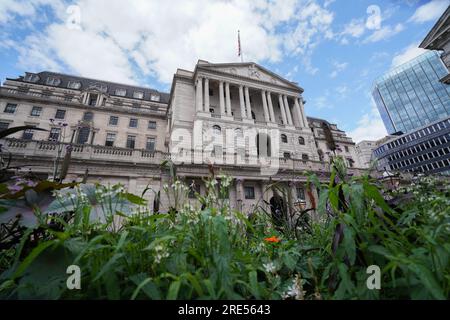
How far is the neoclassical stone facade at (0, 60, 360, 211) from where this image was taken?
48.3 ft

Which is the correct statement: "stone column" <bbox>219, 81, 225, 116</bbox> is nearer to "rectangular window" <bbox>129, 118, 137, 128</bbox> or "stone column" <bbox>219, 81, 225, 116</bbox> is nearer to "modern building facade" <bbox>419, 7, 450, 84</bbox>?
"rectangular window" <bbox>129, 118, 137, 128</bbox>

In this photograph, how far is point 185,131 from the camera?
2334 centimetres

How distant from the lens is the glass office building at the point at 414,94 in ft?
245

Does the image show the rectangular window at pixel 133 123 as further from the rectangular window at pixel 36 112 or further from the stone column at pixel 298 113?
the stone column at pixel 298 113

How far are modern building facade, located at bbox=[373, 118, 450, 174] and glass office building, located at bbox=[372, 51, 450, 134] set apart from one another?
2432 cm

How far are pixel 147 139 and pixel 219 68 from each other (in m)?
15.5

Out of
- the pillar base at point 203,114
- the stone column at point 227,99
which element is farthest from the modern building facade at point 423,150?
the pillar base at point 203,114

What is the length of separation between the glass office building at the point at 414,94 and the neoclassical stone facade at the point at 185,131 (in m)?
81.6

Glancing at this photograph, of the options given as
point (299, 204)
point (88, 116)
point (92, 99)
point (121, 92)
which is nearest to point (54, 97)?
point (92, 99)

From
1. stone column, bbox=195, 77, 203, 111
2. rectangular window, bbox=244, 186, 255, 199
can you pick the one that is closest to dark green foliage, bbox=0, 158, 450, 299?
rectangular window, bbox=244, 186, 255, 199

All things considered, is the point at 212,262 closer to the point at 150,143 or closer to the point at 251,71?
the point at 150,143
